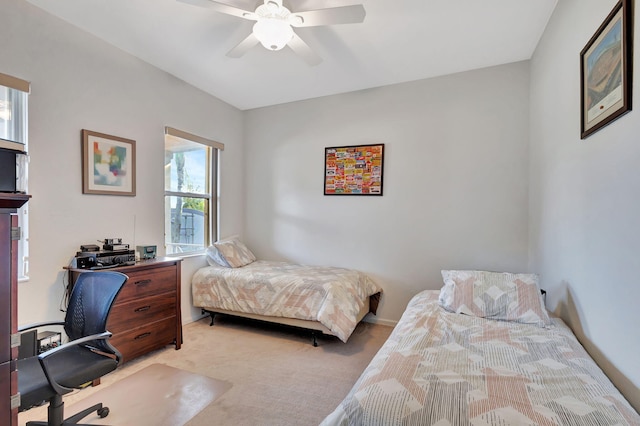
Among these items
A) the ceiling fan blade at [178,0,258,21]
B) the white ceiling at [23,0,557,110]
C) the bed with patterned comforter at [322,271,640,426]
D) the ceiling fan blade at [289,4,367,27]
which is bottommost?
the bed with patterned comforter at [322,271,640,426]

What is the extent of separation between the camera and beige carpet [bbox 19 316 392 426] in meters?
1.90

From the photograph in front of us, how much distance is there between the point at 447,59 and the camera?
290 centimetres

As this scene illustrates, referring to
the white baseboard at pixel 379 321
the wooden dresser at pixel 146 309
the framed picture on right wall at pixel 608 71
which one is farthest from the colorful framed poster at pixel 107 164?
the framed picture on right wall at pixel 608 71

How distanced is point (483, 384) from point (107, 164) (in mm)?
3175

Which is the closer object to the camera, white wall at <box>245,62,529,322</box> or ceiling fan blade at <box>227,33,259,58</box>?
ceiling fan blade at <box>227,33,259,58</box>

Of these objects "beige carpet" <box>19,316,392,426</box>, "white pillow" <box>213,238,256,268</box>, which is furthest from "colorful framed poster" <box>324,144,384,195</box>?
"beige carpet" <box>19,316,392,426</box>

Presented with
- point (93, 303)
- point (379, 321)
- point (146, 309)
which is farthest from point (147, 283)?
point (379, 321)

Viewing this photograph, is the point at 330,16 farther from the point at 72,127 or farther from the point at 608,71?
the point at 72,127

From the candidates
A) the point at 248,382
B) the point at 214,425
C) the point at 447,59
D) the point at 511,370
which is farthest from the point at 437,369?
the point at 447,59

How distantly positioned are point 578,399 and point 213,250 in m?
3.38

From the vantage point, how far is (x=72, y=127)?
242 centimetres

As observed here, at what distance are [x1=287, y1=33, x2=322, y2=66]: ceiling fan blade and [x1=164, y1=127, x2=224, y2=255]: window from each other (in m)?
1.76

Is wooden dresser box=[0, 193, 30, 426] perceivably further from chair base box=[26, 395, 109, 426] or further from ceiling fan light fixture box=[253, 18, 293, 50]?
ceiling fan light fixture box=[253, 18, 293, 50]

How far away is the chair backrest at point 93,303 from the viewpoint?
1.73 meters
